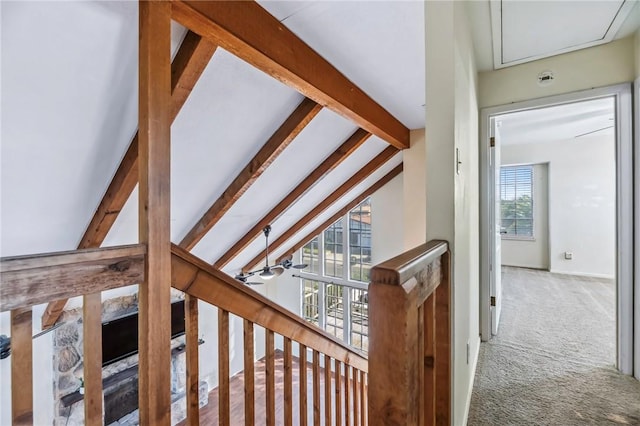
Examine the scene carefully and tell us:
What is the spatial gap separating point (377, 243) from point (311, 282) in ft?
7.16

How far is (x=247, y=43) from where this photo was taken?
1.50 m

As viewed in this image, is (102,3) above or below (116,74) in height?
above

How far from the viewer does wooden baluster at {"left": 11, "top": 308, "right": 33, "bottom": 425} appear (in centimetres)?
68

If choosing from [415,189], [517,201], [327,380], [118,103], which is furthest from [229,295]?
[517,201]

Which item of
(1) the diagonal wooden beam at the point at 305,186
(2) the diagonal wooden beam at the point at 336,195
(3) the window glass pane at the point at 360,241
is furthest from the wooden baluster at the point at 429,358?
(3) the window glass pane at the point at 360,241

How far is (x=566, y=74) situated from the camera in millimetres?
2305

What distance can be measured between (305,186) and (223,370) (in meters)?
2.89

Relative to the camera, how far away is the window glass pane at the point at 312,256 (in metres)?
6.97

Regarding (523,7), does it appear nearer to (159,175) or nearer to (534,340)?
(159,175)

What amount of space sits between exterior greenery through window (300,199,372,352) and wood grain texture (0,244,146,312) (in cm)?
520

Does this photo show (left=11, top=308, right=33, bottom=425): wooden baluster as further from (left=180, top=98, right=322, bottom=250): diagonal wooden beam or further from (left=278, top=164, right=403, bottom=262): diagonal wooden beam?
(left=278, top=164, right=403, bottom=262): diagonal wooden beam

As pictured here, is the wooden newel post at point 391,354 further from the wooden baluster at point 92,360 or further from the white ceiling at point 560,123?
the white ceiling at point 560,123

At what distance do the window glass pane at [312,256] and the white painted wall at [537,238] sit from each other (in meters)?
4.06

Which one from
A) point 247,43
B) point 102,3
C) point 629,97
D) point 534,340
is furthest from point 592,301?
point 102,3
